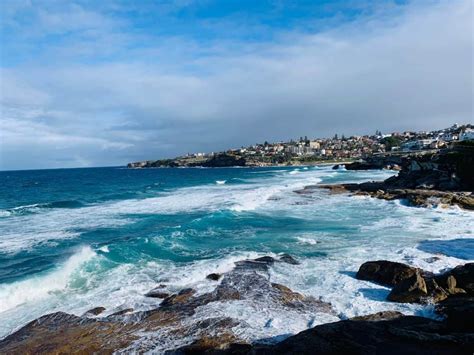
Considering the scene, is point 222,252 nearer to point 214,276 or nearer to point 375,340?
point 214,276

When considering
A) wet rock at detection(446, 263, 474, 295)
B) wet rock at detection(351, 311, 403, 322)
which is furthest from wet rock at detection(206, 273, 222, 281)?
wet rock at detection(446, 263, 474, 295)

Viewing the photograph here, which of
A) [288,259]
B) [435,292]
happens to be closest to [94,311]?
[288,259]

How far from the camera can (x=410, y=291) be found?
10.8 metres

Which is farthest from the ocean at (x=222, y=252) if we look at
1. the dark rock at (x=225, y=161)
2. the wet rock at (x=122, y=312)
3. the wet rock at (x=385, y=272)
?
the dark rock at (x=225, y=161)

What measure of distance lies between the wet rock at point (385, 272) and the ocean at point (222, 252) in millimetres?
370

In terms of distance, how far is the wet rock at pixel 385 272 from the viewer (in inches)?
474

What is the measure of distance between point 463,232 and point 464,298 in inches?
392

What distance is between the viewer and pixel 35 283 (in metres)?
14.3

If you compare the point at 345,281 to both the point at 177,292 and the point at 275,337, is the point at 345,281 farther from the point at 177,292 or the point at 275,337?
the point at 177,292

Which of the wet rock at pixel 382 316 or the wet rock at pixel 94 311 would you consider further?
the wet rock at pixel 94 311

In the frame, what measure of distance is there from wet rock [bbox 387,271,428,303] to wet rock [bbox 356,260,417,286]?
1.96 ft

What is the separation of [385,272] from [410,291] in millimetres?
1603

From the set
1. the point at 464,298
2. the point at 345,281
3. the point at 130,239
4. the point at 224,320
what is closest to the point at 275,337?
the point at 224,320

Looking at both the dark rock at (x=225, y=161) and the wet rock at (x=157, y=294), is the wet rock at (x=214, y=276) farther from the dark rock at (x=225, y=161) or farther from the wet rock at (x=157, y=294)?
the dark rock at (x=225, y=161)
